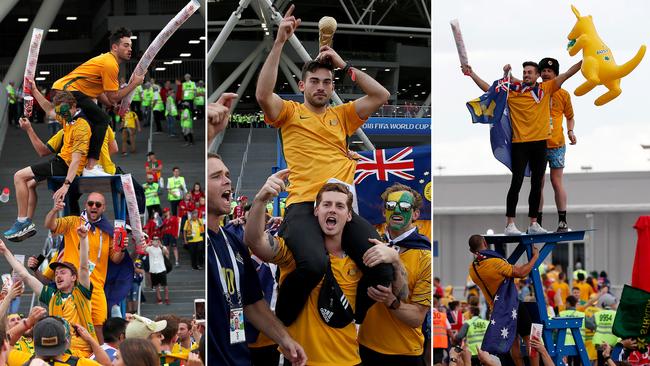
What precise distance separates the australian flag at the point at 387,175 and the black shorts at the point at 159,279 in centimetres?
603

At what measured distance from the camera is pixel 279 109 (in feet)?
18.8

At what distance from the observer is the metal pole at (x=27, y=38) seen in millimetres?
12430

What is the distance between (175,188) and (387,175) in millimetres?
8479

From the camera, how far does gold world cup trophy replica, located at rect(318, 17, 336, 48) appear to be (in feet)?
18.5

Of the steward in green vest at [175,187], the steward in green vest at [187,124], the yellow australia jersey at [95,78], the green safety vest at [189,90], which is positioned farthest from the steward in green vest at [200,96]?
the steward in green vest at [175,187]

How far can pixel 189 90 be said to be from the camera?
33.3 ft

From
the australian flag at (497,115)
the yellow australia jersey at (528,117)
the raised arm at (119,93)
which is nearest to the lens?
the raised arm at (119,93)

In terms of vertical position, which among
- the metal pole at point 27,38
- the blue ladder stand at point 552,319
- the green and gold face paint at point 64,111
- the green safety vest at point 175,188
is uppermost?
the metal pole at point 27,38

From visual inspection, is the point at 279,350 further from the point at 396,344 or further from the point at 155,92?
the point at 155,92

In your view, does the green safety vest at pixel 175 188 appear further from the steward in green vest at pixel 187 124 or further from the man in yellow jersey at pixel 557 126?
the man in yellow jersey at pixel 557 126

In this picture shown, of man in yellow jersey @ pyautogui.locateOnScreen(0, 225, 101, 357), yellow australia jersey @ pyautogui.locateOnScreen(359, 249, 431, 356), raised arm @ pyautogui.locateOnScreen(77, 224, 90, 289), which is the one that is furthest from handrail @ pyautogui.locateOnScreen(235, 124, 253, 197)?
raised arm @ pyautogui.locateOnScreen(77, 224, 90, 289)

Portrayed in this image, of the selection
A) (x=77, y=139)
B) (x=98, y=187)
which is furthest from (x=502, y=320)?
(x=77, y=139)

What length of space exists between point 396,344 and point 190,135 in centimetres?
767

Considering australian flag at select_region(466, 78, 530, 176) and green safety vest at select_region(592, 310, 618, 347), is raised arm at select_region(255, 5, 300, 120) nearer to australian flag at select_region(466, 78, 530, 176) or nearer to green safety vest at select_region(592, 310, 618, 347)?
australian flag at select_region(466, 78, 530, 176)
